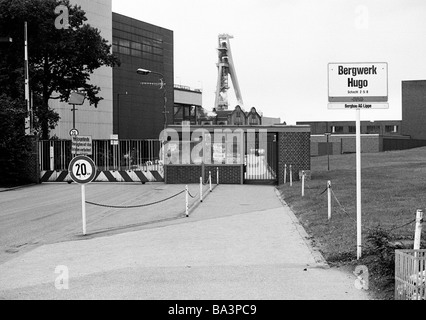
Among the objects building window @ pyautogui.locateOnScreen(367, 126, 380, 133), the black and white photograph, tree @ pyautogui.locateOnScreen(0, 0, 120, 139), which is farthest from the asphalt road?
building window @ pyautogui.locateOnScreen(367, 126, 380, 133)

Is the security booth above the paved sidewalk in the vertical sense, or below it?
above

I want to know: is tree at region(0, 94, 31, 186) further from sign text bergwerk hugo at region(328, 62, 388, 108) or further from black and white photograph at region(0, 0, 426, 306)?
sign text bergwerk hugo at region(328, 62, 388, 108)

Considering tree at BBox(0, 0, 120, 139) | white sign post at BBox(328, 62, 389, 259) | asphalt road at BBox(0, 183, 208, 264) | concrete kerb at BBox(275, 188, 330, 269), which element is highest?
tree at BBox(0, 0, 120, 139)

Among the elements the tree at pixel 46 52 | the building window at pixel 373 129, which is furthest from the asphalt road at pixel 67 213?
the building window at pixel 373 129

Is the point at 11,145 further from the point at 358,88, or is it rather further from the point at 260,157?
the point at 358,88

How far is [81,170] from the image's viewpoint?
14.6 m

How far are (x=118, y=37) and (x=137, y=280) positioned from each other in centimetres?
7062

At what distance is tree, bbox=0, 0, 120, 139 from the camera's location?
42562 mm

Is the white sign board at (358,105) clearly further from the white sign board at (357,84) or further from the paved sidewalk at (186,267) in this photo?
the paved sidewalk at (186,267)

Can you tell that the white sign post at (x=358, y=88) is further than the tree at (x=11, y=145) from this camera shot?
No

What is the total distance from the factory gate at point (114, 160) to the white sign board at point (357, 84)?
24.5 m

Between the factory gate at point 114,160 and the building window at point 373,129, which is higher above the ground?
the building window at point 373,129

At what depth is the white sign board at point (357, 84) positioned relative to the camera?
9.69 meters

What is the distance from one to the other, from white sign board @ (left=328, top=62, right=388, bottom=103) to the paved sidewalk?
2822 mm
